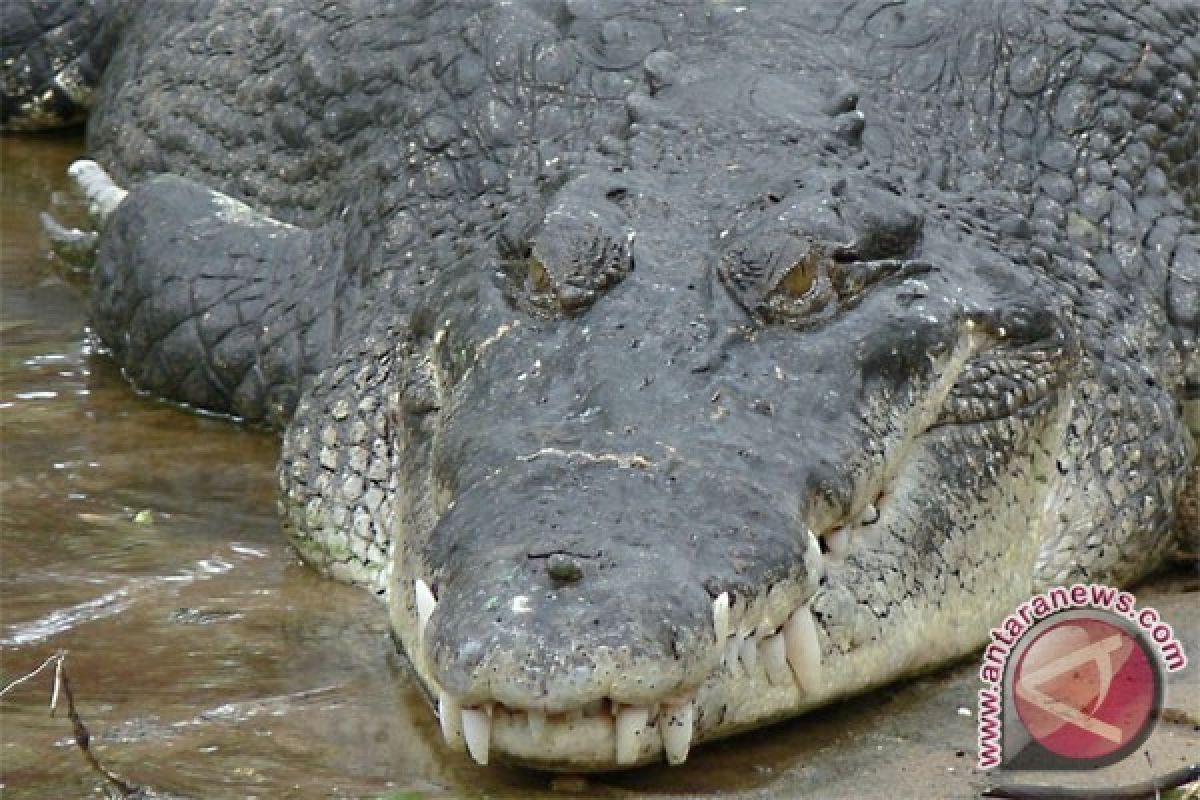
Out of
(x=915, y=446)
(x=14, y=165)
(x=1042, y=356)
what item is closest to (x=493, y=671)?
(x=915, y=446)

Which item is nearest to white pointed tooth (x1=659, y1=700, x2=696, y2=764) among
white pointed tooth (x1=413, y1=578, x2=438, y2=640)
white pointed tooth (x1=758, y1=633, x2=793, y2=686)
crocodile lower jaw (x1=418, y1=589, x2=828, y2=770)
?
crocodile lower jaw (x1=418, y1=589, x2=828, y2=770)

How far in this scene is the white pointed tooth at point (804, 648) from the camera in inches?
160

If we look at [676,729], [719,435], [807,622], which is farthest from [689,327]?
[676,729]

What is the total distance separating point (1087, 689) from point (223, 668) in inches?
60.6

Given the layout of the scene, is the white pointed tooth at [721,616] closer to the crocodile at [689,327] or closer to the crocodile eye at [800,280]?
the crocodile at [689,327]

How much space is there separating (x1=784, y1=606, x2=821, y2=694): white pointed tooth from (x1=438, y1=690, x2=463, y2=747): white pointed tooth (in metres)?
0.57

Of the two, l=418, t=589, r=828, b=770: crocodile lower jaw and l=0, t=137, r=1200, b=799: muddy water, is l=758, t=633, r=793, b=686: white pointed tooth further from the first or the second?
l=0, t=137, r=1200, b=799: muddy water

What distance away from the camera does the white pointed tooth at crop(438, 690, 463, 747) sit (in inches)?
151

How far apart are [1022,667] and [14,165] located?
5.09 m

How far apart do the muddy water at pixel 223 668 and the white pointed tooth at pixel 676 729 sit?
0.44 feet

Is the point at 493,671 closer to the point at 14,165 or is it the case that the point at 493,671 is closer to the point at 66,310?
the point at 66,310

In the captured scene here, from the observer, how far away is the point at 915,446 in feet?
15.0

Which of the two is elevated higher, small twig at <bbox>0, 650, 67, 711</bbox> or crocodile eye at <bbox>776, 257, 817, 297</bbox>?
crocodile eye at <bbox>776, 257, 817, 297</bbox>

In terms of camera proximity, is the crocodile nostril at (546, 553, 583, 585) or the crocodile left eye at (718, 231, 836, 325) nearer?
the crocodile nostril at (546, 553, 583, 585)
